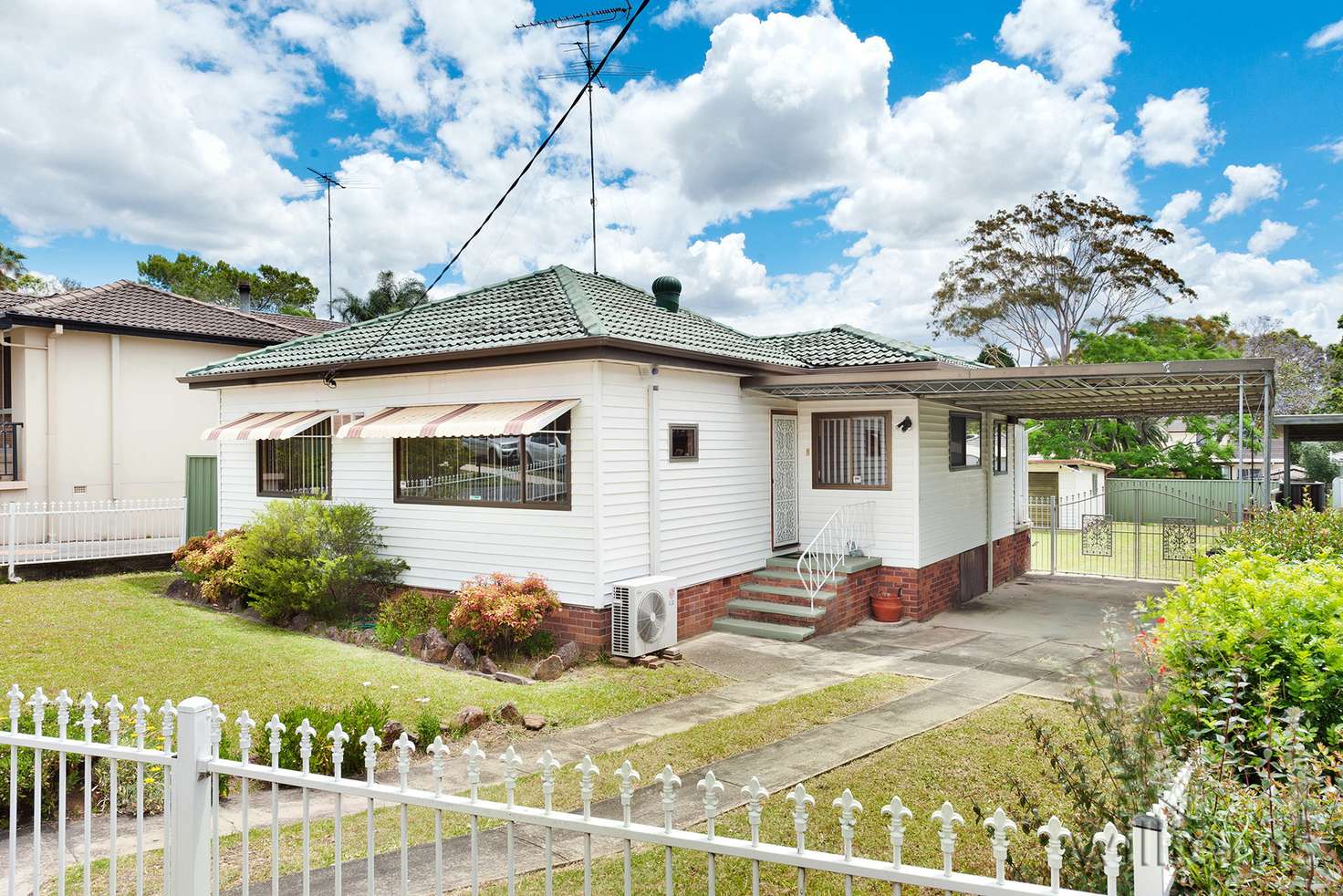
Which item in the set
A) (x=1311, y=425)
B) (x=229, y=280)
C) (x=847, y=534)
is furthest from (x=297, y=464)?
(x=229, y=280)

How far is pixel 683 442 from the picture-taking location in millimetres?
11836

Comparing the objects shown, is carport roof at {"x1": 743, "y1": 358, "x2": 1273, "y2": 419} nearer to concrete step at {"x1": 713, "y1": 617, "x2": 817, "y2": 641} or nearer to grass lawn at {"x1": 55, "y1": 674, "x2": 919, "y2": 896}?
concrete step at {"x1": 713, "y1": 617, "x2": 817, "y2": 641}

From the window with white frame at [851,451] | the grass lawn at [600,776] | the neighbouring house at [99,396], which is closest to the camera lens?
the grass lawn at [600,776]

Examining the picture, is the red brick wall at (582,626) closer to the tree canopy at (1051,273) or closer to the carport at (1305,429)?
the carport at (1305,429)

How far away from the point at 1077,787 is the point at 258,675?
8188mm

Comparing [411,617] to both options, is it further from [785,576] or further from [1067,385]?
[1067,385]

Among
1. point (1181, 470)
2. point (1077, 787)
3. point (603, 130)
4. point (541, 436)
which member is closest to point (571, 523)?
point (541, 436)

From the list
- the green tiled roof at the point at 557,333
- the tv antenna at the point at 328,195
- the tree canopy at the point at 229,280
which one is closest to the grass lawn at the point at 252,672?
the green tiled roof at the point at 557,333

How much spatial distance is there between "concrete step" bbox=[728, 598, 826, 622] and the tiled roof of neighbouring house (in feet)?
46.8

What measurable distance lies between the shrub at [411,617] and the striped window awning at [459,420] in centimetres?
225

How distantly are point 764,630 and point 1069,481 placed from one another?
2196 cm

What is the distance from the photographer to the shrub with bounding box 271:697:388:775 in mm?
6223

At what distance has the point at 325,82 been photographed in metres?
13.7

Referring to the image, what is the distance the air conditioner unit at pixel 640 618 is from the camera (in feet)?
33.1
